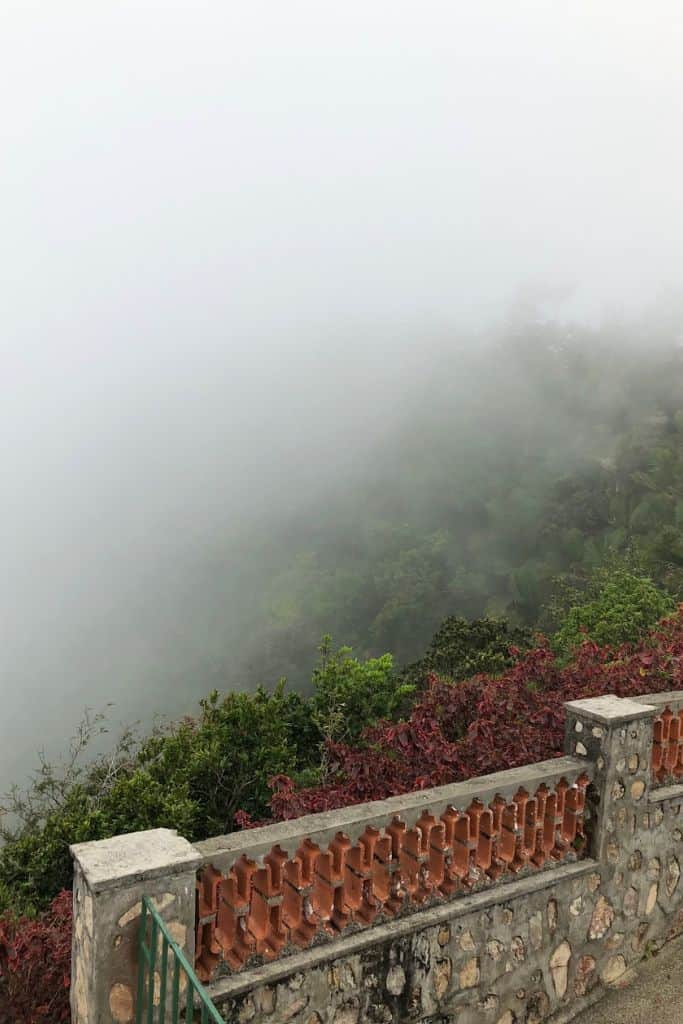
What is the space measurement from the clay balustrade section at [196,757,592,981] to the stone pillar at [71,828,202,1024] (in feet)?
1.05

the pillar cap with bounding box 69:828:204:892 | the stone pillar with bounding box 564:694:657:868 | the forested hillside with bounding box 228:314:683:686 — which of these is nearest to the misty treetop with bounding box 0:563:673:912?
the stone pillar with bounding box 564:694:657:868

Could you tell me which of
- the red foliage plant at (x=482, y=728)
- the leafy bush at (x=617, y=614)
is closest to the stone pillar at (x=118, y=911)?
the red foliage plant at (x=482, y=728)

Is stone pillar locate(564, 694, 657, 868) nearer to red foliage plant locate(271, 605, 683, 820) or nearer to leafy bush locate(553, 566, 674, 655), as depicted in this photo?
red foliage plant locate(271, 605, 683, 820)

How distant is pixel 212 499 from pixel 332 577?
27.6 meters

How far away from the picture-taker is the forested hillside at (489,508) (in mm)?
34438

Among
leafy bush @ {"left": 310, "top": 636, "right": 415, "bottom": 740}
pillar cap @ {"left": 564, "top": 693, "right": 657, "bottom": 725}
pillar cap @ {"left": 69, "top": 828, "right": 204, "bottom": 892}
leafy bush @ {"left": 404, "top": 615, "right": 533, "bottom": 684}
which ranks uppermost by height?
pillar cap @ {"left": 564, "top": 693, "right": 657, "bottom": 725}

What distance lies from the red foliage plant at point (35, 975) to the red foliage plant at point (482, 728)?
123 centimetres

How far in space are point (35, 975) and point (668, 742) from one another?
327 cm

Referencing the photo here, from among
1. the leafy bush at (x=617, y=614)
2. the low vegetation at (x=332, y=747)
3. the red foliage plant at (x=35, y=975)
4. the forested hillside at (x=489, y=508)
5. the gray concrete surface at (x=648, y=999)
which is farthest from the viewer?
the forested hillside at (x=489, y=508)

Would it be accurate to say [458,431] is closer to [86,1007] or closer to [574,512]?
[574,512]

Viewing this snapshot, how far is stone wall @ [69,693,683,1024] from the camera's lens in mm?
3074

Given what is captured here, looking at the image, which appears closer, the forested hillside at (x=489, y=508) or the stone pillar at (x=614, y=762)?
the stone pillar at (x=614, y=762)

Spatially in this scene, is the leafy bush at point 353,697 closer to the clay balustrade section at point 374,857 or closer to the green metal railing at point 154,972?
the clay balustrade section at point 374,857

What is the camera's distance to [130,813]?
7.48 m
